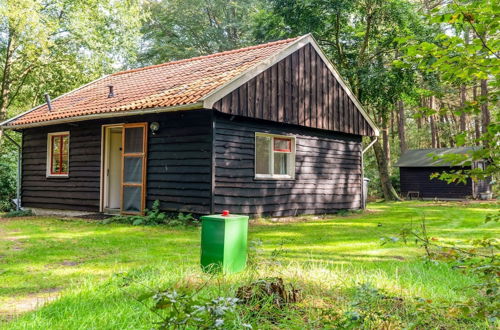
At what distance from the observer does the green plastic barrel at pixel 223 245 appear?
4.18m

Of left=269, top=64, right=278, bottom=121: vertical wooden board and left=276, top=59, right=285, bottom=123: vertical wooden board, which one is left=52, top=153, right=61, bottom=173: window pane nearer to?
left=269, top=64, right=278, bottom=121: vertical wooden board

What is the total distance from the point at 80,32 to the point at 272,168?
1523 centimetres

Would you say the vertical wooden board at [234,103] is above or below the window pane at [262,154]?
above

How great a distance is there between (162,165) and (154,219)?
1.33 metres

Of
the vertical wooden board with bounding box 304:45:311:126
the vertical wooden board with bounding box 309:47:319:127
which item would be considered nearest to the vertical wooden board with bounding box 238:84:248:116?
the vertical wooden board with bounding box 304:45:311:126

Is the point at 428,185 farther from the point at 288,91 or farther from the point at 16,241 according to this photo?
the point at 16,241

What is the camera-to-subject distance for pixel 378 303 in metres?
3.12

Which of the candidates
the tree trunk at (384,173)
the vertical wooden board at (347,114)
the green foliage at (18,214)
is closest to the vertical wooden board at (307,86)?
the vertical wooden board at (347,114)

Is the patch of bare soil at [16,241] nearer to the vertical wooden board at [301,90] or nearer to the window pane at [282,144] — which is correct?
the window pane at [282,144]

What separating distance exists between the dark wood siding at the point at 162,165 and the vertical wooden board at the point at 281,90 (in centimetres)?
239

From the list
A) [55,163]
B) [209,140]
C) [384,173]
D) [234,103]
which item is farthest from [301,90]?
[384,173]

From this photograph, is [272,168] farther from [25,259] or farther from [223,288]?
Result: [223,288]

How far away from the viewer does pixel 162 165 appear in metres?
10.2

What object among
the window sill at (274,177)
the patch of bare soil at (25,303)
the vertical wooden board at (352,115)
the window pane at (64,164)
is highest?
the vertical wooden board at (352,115)
